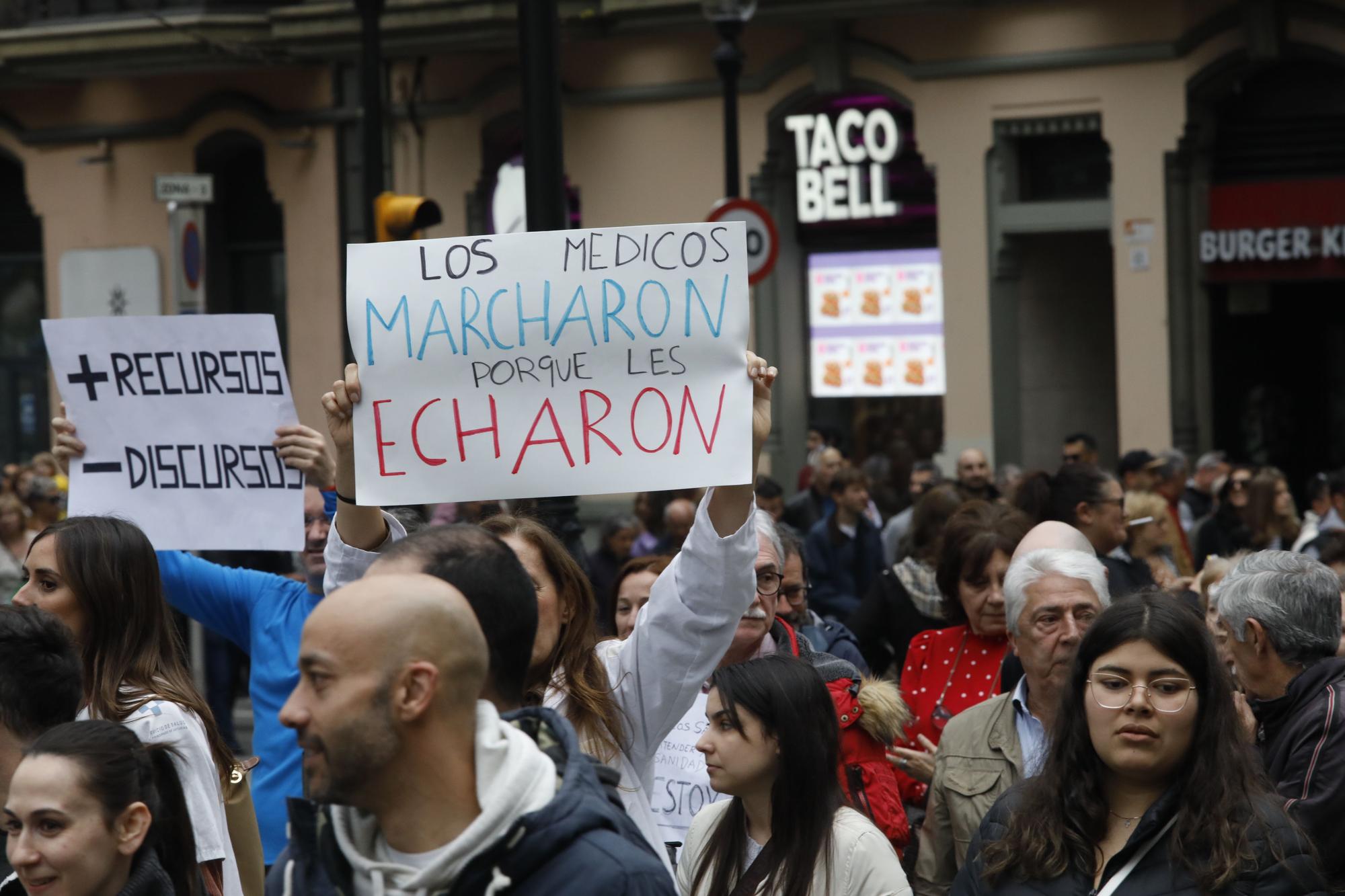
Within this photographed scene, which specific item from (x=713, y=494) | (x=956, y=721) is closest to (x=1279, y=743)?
(x=956, y=721)

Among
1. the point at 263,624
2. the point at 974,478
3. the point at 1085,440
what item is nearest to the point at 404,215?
the point at 974,478

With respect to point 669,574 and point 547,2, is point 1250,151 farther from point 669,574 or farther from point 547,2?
point 669,574

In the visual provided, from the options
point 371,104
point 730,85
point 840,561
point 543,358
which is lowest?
point 840,561

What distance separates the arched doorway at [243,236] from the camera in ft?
72.0

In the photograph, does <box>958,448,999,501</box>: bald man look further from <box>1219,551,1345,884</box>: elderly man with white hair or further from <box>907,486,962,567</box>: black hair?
<box>1219,551,1345,884</box>: elderly man with white hair

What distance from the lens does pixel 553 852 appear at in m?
2.57

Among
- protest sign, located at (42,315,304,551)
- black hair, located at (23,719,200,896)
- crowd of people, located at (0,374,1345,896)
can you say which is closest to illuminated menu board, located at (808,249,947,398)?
crowd of people, located at (0,374,1345,896)

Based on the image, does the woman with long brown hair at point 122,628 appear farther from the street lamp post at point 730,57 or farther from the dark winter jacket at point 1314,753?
the street lamp post at point 730,57

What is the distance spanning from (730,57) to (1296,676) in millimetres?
10287

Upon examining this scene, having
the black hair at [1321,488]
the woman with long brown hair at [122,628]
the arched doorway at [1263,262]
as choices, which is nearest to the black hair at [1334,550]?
the black hair at [1321,488]

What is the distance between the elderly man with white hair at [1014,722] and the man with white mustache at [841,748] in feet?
0.37

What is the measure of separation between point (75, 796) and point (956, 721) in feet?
7.91

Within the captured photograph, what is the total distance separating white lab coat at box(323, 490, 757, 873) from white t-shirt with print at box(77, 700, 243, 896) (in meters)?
0.72

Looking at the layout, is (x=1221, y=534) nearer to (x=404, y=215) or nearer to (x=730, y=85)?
(x=730, y=85)
